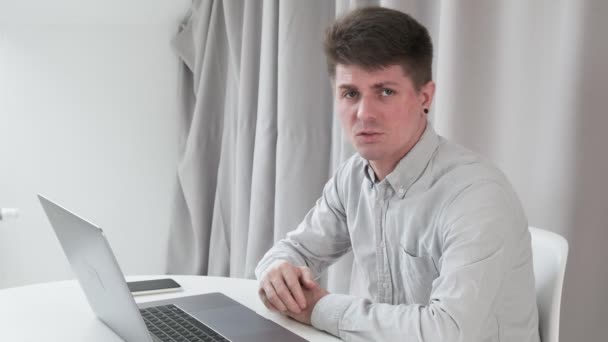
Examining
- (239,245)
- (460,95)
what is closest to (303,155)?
(239,245)

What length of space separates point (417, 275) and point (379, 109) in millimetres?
331

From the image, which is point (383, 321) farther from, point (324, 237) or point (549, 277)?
point (324, 237)

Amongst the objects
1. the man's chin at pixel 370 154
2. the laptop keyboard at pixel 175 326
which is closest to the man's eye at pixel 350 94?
the man's chin at pixel 370 154

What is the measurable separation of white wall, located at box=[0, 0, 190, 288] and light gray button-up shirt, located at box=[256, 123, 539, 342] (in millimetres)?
1870

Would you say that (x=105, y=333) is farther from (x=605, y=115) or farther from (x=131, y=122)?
(x=131, y=122)

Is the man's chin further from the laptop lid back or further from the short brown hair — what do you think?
the laptop lid back

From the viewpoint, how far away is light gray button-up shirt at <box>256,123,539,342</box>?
1003 mm

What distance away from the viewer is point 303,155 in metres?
2.25

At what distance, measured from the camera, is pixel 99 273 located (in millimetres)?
993

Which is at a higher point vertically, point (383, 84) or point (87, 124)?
point (383, 84)

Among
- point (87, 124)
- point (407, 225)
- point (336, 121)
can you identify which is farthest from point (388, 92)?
point (87, 124)

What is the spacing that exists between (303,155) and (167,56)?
1.20 metres

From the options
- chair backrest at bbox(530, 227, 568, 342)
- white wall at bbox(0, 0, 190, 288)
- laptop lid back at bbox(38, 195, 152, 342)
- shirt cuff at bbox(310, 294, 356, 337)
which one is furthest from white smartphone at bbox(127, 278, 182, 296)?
white wall at bbox(0, 0, 190, 288)

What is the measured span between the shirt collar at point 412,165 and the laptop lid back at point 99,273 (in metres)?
0.57
